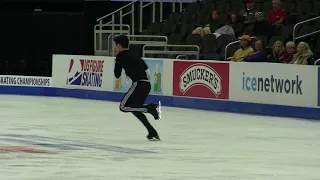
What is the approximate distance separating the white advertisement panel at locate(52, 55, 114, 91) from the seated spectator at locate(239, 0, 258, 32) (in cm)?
333

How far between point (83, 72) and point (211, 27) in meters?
3.40

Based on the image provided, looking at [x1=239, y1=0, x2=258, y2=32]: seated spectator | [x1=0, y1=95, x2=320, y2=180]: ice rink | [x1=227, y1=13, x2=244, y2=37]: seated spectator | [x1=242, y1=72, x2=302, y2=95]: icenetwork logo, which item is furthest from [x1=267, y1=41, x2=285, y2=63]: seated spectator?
[x1=227, y1=13, x2=244, y2=37]: seated spectator

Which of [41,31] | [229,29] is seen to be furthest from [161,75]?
[41,31]

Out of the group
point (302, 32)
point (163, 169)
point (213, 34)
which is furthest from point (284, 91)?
point (163, 169)

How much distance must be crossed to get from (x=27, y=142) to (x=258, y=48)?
7.47m

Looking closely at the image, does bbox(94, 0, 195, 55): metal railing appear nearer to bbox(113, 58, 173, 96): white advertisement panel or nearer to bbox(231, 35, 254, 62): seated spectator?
bbox(113, 58, 173, 96): white advertisement panel

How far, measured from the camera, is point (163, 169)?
9.43 metres

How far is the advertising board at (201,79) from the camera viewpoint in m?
18.5

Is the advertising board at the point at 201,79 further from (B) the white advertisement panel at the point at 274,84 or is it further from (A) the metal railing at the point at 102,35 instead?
(A) the metal railing at the point at 102,35

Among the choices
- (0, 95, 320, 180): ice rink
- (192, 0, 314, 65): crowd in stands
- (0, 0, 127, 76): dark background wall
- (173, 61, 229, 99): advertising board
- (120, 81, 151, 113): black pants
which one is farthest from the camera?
(0, 0, 127, 76): dark background wall

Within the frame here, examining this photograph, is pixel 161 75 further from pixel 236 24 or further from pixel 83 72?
pixel 83 72

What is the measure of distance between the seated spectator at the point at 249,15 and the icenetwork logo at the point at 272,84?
3.65 metres

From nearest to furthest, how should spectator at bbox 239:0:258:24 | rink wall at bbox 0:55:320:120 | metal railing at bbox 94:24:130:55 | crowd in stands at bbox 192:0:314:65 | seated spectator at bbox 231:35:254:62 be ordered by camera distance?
1. rink wall at bbox 0:55:320:120
2. crowd in stands at bbox 192:0:314:65
3. seated spectator at bbox 231:35:254:62
4. spectator at bbox 239:0:258:24
5. metal railing at bbox 94:24:130:55

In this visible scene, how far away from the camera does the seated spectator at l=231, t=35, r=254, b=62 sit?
62.3ft
